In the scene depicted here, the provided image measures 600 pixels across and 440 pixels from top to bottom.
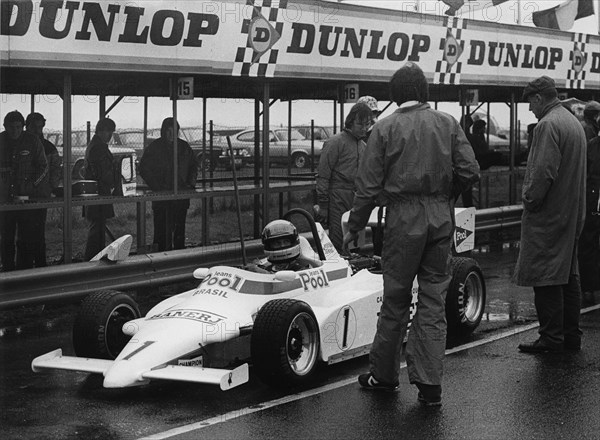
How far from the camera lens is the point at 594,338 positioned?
859cm

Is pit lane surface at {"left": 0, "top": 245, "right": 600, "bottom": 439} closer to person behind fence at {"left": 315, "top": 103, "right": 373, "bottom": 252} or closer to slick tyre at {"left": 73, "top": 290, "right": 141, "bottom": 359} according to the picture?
slick tyre at {"left": 73, "top": 290, "right": 141, "bottom": 359}

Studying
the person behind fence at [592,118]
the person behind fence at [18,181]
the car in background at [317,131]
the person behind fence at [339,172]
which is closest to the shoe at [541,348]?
the person behind fence at [339,172]

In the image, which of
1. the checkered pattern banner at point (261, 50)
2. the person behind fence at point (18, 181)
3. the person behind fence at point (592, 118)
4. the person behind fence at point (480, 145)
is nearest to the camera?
the person behind fence at point (592, 118)

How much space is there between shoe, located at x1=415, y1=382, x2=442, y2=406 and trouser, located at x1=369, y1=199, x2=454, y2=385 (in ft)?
0.10

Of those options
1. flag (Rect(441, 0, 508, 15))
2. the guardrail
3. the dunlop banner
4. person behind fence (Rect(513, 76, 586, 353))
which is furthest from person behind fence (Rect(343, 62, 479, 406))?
flag (Rect(441, 0, 508, 15))

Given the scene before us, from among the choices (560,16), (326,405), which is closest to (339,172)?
(326,405)

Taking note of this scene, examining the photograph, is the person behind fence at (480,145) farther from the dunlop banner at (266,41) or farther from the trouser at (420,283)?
the trouser at (420,283)

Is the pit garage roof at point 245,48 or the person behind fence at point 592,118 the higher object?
the pit garage roof at point 245,48

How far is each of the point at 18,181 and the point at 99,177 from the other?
89 cm

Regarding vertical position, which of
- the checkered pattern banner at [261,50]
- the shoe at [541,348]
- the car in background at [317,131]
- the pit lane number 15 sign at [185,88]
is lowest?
the shoe at [541,348]

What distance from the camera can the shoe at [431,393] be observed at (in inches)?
257

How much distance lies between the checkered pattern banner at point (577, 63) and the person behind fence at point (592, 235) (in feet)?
27.0

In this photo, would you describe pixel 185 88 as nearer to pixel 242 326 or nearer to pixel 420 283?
pixel 242 326

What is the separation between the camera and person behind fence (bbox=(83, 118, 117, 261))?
38.4ft
